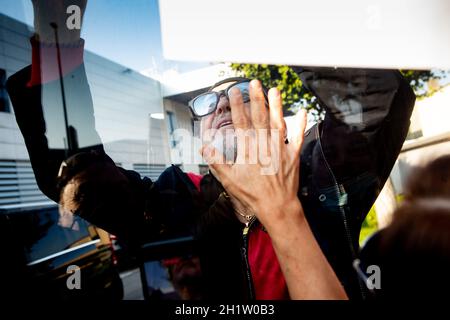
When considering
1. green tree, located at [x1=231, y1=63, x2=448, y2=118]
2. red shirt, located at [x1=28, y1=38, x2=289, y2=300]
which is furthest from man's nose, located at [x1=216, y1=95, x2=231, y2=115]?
red shirt, located at [x1=28, y1=38, x2=289, y2=300]

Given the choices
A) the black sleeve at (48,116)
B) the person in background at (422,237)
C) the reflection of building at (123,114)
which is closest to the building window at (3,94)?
the reflection of building at (123,114)

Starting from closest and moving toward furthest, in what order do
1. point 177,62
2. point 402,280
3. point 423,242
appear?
point 423,242 → point 402,280 → point 177,62

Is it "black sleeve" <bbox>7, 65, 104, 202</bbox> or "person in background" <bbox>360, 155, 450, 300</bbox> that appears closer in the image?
"person in background" <bbox>360, 155, 450, 300</bbox>

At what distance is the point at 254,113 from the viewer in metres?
0.77

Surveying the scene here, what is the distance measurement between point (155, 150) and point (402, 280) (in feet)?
3.21

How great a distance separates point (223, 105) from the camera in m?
1.06

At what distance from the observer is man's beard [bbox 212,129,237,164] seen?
35.5 inches

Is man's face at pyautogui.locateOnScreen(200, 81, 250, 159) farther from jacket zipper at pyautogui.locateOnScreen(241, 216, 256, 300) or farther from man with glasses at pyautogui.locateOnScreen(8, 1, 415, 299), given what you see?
jacket zipper at pyautogui.locateOnScreen(241, 216, 256, 300)

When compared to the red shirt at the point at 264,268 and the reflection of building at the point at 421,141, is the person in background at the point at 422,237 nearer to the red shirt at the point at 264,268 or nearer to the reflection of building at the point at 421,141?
the reflection of building at the point at 421,141

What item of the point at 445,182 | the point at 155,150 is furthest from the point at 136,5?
the point at 445,182

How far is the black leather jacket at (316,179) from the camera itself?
991mm

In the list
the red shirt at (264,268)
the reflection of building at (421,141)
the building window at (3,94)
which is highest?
the building window at (3,94)

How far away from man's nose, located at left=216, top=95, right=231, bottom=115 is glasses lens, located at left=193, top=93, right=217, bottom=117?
0.02 meters
